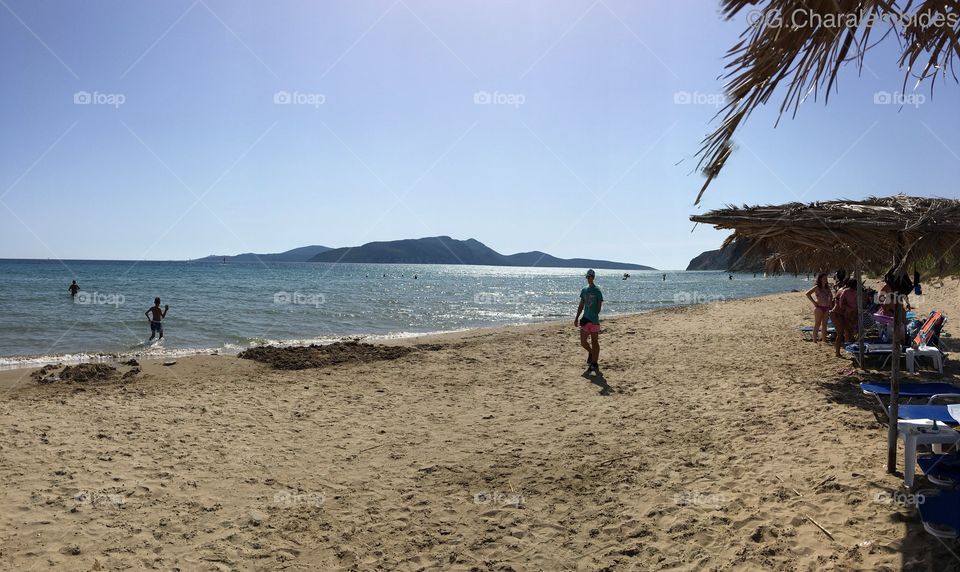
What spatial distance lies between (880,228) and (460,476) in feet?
14.5

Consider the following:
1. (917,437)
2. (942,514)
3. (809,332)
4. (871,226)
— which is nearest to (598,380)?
(871,226)

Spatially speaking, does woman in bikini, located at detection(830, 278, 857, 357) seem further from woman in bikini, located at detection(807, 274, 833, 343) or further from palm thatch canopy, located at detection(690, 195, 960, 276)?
palm thatch canopy, located at detection(690, 195, 960, 276)

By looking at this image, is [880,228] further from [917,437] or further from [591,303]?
[591,303]

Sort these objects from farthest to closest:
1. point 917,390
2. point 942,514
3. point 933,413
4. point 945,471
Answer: point 917,390 → point 933,413 → point 945,471 → point 942,514

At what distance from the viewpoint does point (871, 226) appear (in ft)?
15.4

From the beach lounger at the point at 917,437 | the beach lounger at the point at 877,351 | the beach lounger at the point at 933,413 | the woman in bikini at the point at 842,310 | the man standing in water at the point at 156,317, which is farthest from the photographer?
the man standing in water at the point at 156,317

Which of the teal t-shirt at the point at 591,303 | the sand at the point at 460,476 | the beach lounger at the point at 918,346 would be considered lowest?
the sand at the point at 460,476

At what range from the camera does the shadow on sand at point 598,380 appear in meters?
8.03

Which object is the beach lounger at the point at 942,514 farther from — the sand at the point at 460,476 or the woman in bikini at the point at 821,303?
the woman in bikini at the point at 821,303

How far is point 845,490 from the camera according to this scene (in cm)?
396

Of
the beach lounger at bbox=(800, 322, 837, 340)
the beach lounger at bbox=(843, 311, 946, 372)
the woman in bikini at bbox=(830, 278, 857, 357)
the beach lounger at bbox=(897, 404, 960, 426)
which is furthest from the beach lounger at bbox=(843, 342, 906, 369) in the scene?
the beach lounger at bbox=(897, 404, 960, 426)

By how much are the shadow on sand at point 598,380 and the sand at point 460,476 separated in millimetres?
77

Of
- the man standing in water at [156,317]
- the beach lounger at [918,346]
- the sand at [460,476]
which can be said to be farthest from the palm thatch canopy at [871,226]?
the man standing in water at [156,317]

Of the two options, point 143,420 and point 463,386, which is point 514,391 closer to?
point 463,386
